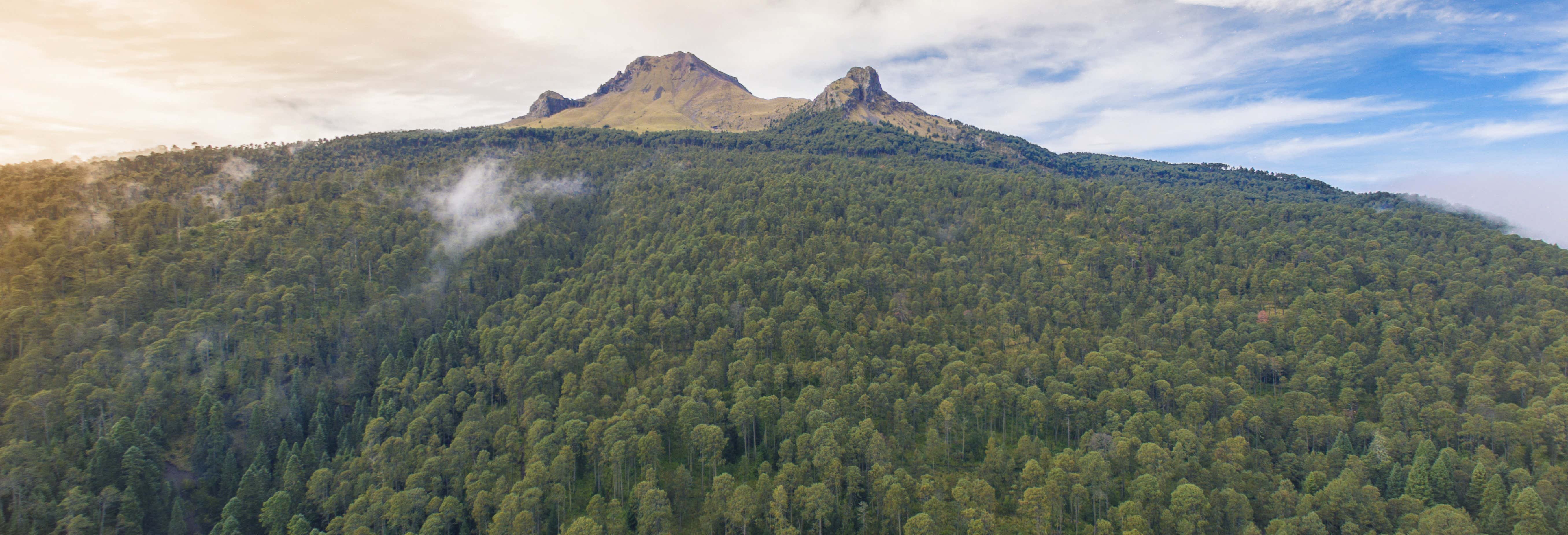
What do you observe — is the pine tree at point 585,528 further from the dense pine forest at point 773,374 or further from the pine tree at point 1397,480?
the pine tree at point 1397,480

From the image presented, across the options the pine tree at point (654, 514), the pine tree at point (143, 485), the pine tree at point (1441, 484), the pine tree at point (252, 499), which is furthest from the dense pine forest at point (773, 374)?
the pine tree at point (1441, 484)

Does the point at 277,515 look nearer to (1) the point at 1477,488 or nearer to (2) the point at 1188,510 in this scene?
(2) the point at 1188,510

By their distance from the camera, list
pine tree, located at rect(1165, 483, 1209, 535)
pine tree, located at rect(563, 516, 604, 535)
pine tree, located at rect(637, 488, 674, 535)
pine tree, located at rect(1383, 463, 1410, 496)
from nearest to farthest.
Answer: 1. pine tree, located at rect(563, 516, 604, 535)
2. pine tree, located at rect(1165, 483, 1209, 535)
3. pine tree, located at rect(637, 488, 674, 535)
4. pine tree, located at rect(1383, 463, 1410, 496)

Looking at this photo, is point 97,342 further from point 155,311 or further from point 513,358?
point 513,358

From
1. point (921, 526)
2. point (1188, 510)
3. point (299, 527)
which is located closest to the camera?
point (921, 526)

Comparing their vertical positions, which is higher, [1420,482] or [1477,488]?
[1420,482]

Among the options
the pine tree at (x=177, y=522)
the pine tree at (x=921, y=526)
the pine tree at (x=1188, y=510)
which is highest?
the pine tree at (x=1188, y=510)

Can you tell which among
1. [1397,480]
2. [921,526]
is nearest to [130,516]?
[921,526]

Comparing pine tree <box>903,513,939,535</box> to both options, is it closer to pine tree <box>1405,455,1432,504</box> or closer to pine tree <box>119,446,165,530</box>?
pine tree <box>1405,455,1432,504</box>

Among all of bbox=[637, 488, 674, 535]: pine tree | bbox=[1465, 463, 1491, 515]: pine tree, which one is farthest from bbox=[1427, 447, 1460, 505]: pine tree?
bbox=[637, 488, 674, 535]: pine tree
